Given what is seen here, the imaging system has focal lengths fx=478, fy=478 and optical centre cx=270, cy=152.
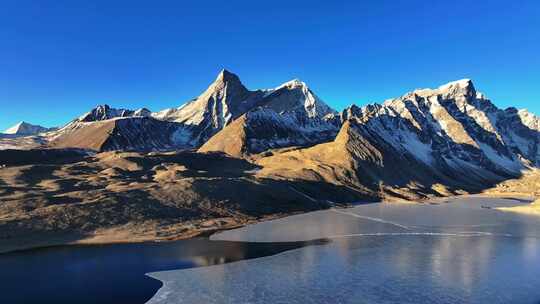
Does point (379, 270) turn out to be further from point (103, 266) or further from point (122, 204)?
point (122, 204)

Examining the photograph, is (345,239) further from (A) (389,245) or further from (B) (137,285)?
(B) (137,285)

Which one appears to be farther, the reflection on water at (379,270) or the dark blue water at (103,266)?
the dark blue water at (103,266)

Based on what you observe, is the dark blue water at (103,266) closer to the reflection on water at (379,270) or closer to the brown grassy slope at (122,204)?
the reflection on water at (379,270)

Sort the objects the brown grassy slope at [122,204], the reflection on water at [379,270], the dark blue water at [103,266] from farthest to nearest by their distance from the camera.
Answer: the brown grassy slope at [122,204]
the dark blue water at [103,266]
the reflection on water at [379,270]

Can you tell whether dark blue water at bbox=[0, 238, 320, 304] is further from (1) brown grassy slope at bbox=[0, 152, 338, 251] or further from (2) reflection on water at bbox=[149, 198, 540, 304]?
(1) brown grassy slope at bbox=[0, 152, 338, 251]

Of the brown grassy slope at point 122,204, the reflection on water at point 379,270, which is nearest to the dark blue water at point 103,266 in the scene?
the reflection on water at point 379,270

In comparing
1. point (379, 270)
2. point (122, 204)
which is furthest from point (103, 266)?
point (122, 204)
